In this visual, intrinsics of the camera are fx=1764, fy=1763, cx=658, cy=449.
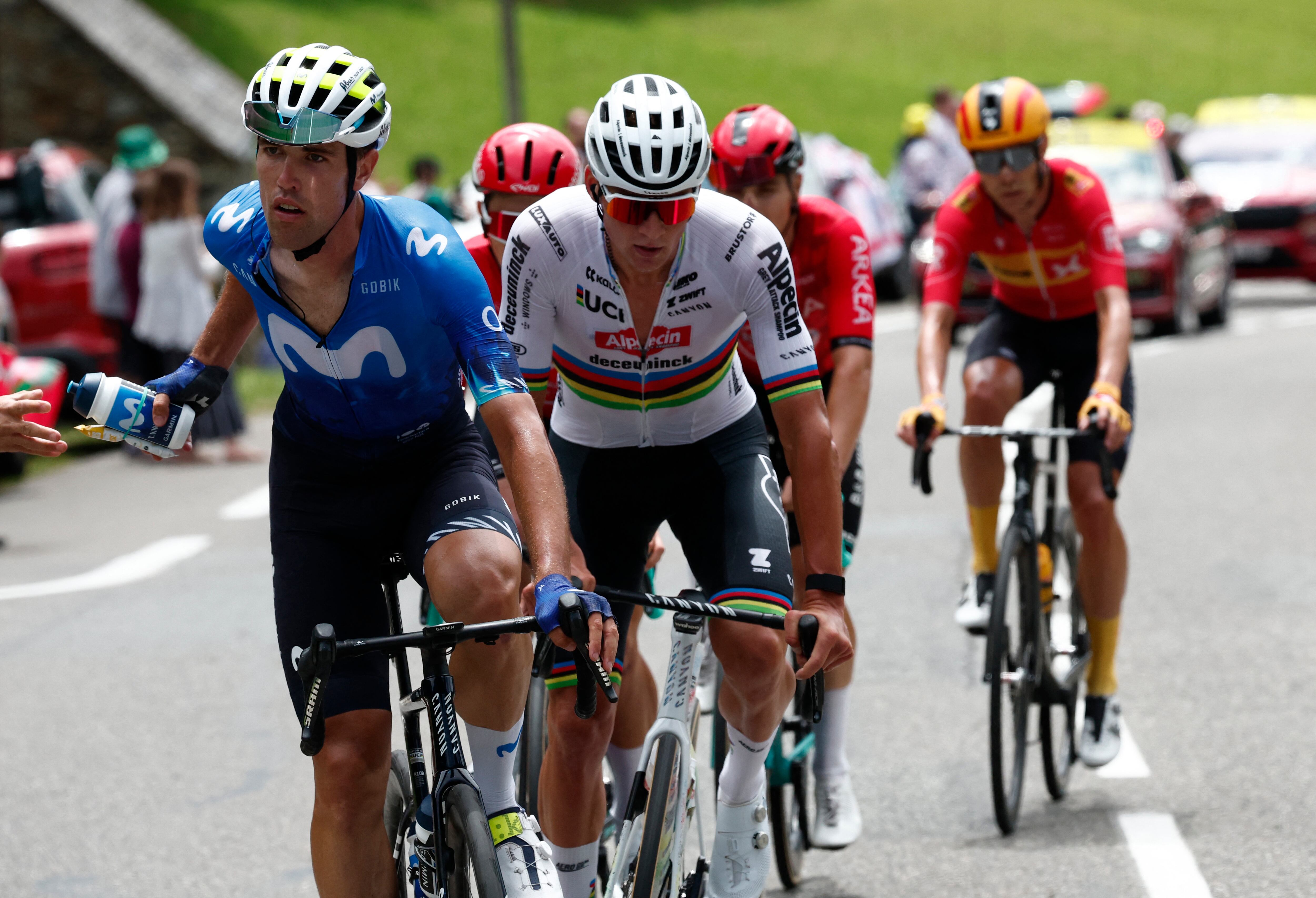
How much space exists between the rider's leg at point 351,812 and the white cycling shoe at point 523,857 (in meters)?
0.29

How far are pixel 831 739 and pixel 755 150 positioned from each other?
5.88 ft

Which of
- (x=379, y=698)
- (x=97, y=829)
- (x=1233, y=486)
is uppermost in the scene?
(x=379, y=698)

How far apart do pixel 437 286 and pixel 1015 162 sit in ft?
9.33

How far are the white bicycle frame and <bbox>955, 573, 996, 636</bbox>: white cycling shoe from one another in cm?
206

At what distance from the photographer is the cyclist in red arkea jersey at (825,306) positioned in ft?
17.1

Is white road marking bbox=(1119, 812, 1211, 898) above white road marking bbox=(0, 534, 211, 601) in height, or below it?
above

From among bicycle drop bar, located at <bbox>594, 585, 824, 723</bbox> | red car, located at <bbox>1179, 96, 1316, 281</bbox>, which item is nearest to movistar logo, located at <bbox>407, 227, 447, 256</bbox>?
bicycle drop bar, located at <bbox>594, 585, 824, 723</bbox>

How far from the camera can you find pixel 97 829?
5836 millimetres

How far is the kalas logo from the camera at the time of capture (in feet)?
14.3

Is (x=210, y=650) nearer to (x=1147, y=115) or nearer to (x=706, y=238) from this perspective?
(x=706, y=238)

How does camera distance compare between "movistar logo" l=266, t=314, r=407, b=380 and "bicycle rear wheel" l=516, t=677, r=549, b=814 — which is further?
"bicycle rear wheel" l=516, t=677, r=549, b=814

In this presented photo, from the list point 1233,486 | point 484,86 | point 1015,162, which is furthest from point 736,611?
point 484,86

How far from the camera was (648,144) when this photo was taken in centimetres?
388

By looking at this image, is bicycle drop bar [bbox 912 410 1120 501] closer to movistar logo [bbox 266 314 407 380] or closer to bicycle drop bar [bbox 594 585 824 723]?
bicycle drop bar [bbox 594 585 824 723]
